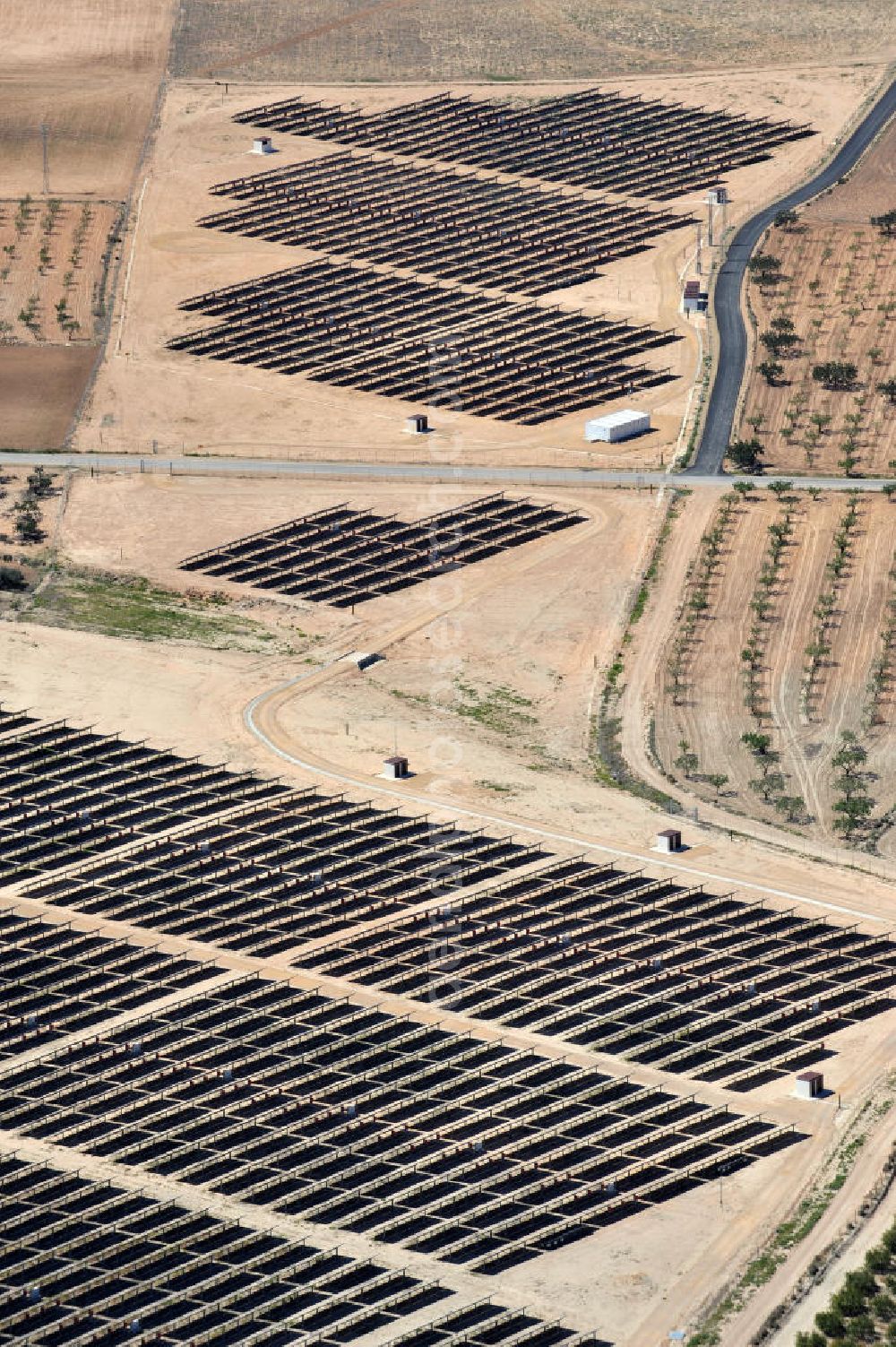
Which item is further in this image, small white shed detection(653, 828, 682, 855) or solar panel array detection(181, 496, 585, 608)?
solar panel array detection(181, 496, 585, 608)

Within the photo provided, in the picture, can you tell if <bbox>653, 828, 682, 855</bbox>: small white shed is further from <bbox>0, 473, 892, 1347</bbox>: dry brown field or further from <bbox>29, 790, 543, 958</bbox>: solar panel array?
<bbox>29, 790, 543, 958</bbox>: solar panel array

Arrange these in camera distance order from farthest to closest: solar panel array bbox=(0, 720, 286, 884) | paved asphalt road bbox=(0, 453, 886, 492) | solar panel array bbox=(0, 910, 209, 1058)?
paved asphalt road bbox=(0, 453, 886, 492) → solar panel array bbox=(0, 720, 286, 884) → solar panel array bbox=(0, 910, 209, 1058)

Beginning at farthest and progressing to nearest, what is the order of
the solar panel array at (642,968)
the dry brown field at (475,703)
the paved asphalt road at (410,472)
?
the paved asphalt road at (410,472) < the solar panel array at (642,968) < the dry brown field at (475,703)

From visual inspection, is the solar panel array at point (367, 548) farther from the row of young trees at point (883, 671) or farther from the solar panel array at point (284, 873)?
the solar panel array at point (284, 873)

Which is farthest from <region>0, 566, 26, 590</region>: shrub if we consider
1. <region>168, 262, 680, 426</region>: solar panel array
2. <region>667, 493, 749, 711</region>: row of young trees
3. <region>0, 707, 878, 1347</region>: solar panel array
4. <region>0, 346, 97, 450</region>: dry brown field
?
<region>168, 262, 680, 426</region>: solar panel array

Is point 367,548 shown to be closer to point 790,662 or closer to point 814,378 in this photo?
point 790,662

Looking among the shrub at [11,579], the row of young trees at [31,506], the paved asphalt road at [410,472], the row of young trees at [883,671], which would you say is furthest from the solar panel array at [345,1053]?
the paved asphalt road at [410,472]

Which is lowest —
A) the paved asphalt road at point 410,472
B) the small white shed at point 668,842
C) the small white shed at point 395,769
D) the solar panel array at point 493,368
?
the small white shed at point 668,842

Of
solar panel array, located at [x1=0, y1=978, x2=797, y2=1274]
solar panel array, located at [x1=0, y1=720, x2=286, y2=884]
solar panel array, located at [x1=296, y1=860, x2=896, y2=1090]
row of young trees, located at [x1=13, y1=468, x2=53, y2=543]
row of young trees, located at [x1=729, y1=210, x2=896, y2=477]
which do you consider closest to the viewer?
solar panel array, located at [x1=0, y1=978, x2=797, y2=1274]
